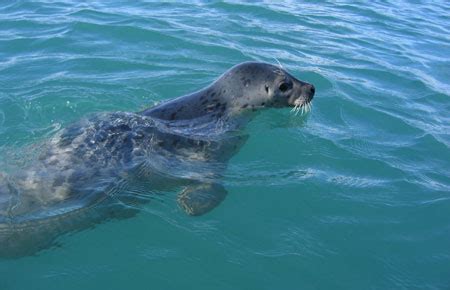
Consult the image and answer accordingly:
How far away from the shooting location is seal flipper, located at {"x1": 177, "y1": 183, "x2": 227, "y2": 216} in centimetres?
569

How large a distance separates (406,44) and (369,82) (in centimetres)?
315

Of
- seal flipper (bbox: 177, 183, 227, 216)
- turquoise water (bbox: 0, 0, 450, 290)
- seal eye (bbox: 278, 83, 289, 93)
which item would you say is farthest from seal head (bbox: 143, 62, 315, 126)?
seal flipper (bbox: 177, 183, 227, 216)

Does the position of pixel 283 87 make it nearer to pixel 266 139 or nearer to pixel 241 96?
pixel 241 96

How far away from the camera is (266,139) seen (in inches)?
287

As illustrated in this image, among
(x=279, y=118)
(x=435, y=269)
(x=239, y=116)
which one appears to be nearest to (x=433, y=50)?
(x=279, y=118)

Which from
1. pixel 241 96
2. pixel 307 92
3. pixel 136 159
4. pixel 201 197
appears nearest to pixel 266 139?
pixel 241 96

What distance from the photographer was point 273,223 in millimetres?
5750

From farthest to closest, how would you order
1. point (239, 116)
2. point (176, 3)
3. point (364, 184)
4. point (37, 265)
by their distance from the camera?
point (176, 3), point (239, 116), point (364, 184), point (37, 265)

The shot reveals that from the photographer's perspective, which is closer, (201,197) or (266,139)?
(201,197)

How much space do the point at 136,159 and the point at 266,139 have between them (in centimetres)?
204

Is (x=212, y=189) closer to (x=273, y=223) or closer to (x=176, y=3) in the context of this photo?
(x=273, y=223)

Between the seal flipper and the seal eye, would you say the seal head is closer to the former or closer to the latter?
the seal eye

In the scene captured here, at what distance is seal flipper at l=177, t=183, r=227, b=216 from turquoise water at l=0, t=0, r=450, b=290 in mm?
94

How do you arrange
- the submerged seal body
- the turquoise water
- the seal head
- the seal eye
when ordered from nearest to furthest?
1. the turquoise water
2. the submerged seal body
3. the seal head
4. the seal eye
